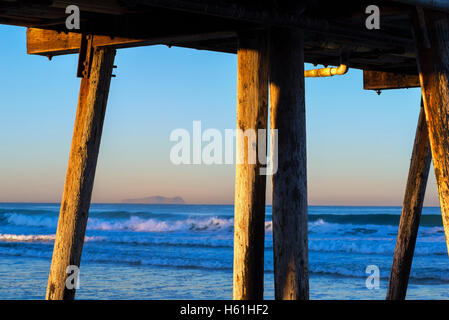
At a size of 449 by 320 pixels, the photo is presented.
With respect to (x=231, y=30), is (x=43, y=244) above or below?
below

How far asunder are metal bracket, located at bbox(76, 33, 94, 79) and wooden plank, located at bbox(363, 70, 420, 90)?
4722mm

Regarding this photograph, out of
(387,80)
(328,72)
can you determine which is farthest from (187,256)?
(328,72)

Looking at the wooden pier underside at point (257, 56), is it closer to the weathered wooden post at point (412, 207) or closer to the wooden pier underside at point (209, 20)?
the wooden pier underside at point (209, 20)

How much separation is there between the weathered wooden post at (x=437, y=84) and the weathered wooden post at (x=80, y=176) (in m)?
2.94

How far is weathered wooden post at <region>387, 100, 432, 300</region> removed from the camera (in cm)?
859

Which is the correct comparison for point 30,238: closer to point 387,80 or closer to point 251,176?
point 387,80

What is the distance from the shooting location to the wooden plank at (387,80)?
953 centimetres

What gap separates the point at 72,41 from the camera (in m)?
6.98

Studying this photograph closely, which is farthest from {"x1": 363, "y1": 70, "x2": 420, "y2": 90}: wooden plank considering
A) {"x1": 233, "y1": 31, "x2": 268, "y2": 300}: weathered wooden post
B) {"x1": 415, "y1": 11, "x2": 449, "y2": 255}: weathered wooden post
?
{"x1": 233, "y1": 31, "x2": 268, "y2": 300}: weathered wooden post

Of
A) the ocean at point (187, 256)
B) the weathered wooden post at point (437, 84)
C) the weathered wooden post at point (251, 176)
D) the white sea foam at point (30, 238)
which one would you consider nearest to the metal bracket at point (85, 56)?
the weathered wooden post at point (251, 176)

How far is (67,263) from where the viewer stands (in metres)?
6.29
